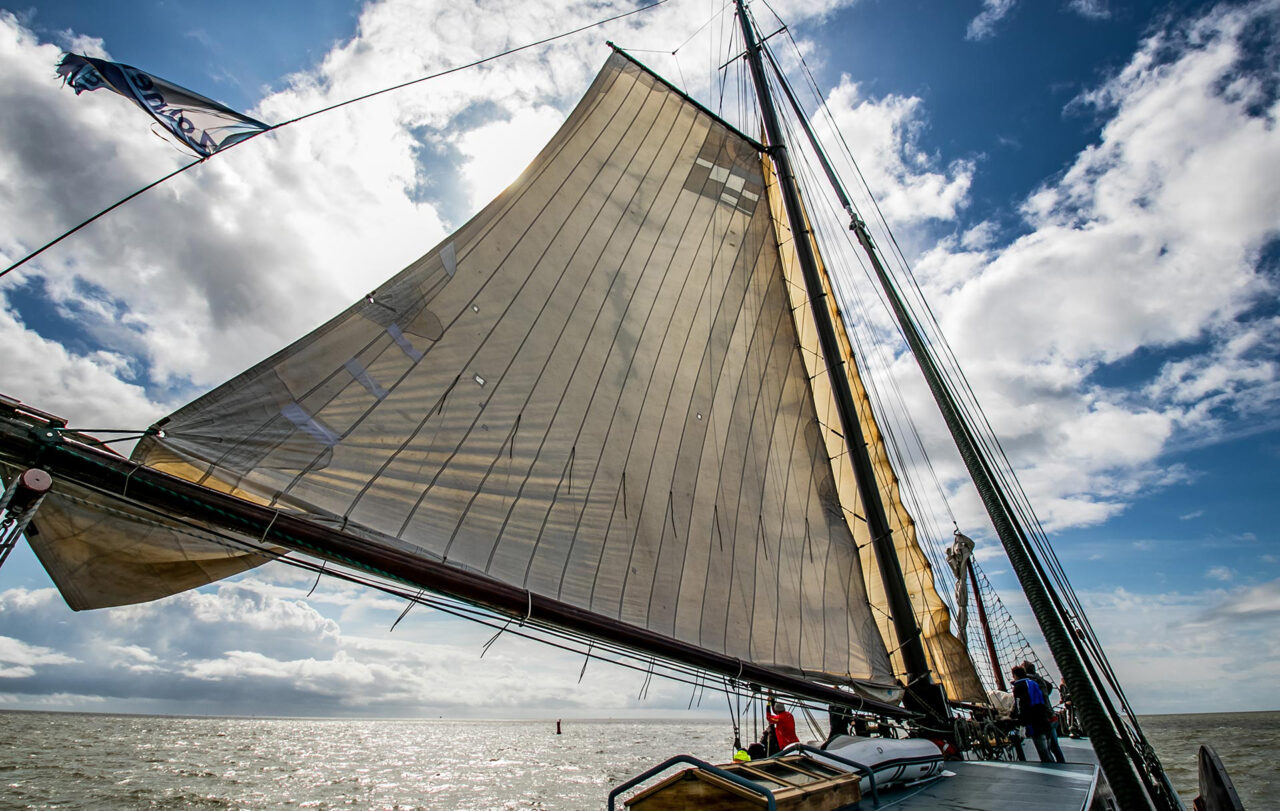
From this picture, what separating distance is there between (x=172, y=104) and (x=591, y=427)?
4103 mm

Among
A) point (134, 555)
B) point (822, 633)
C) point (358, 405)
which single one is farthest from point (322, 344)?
point (822, 633)

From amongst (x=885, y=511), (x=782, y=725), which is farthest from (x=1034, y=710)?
(x=782, y=725)

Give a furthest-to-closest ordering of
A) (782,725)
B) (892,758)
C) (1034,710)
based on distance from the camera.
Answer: (782,725) → (1034,710) → (892,758)

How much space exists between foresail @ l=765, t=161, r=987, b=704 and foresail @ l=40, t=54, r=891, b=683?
503 mm

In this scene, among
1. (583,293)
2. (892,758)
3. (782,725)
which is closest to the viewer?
(892,758)

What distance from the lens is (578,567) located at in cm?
535

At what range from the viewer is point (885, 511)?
8.39 meters

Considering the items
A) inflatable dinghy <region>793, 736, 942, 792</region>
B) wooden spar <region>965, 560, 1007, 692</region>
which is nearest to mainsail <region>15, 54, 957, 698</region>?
inflatable dinghy <region>793, 736, 942, 792</region>

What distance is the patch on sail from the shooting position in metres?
9.15

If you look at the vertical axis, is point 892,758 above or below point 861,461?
below

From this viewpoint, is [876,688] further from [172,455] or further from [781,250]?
[172,455]

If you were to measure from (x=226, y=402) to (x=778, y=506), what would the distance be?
5.82m

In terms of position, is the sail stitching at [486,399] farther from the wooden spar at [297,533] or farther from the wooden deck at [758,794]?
the wooden deck at [758,794]

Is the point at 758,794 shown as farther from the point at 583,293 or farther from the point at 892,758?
→ the point at 583,293
